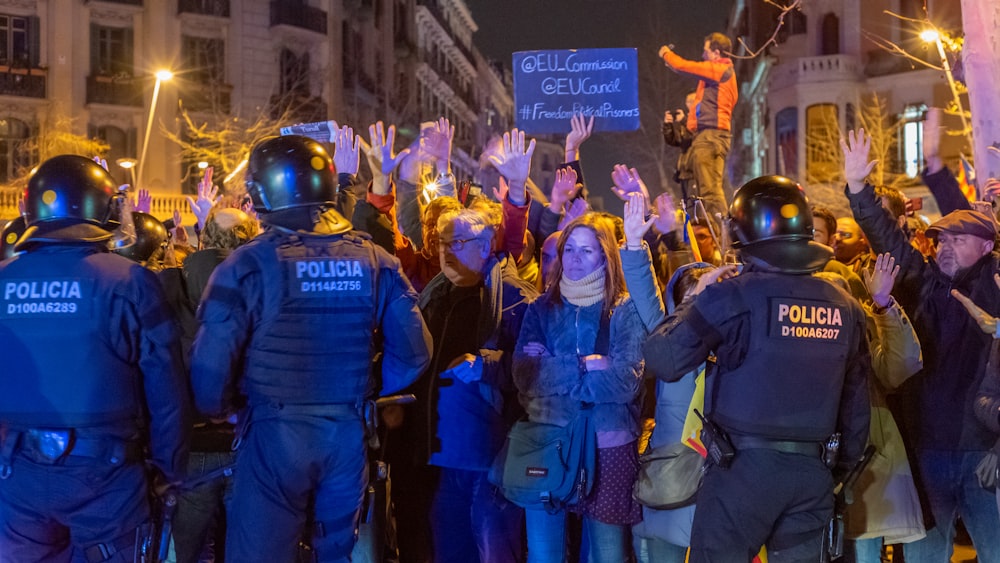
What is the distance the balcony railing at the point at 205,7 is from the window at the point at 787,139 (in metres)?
23.0

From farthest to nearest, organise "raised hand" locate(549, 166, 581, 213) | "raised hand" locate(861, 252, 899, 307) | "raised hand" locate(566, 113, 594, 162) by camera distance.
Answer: "raised hand" locate(566, 113, 594, 162) < "raised hand" locate(549, 166, 581, 213) < "raised hand" locate(861, 252, 899, 307)

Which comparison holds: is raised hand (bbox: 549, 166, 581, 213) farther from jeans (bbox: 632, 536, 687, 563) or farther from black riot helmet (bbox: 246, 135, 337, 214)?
black riot helmet (bbox: 246, 135, 337, 214)

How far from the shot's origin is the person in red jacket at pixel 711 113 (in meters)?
8.89

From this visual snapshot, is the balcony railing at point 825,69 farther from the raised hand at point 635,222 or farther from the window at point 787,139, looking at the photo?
the raised hand at point 635,222

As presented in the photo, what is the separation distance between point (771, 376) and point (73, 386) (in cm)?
278

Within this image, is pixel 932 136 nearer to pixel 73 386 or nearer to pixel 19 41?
pixel 73 386

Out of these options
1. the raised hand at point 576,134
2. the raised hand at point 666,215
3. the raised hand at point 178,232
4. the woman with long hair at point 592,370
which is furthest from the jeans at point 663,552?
the raised hand at point 178,232

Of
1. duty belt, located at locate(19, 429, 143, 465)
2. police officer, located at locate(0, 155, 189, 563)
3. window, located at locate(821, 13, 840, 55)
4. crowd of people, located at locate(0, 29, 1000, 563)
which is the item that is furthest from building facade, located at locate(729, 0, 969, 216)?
duty belt, located at locate(19, 429, 143, 465)

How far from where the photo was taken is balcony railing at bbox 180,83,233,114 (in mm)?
35875

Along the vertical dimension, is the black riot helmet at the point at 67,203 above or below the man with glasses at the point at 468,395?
above

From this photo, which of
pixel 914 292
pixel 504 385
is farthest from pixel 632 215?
pixel 914 292

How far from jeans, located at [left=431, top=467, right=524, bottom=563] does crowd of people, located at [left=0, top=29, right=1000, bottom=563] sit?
14 millimetres

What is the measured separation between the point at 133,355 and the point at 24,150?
33558 mm

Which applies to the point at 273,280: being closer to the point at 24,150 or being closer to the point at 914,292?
the point at 914,292
